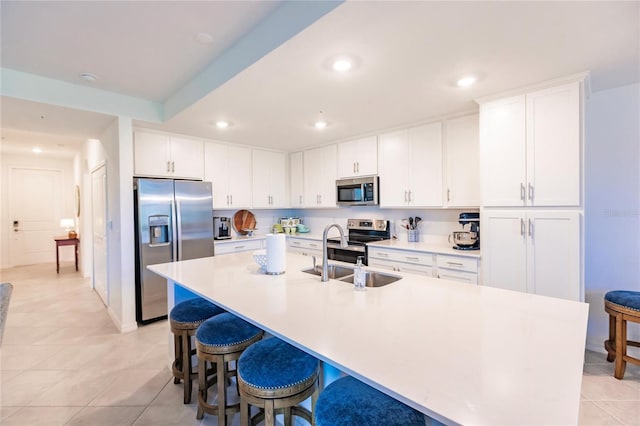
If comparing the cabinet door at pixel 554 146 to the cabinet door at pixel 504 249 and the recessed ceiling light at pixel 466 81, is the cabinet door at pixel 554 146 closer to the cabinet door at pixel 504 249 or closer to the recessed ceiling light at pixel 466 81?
the cabinet door at pixel 504 249

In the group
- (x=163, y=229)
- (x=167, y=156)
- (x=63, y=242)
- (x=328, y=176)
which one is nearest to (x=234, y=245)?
(x=163, y=229)

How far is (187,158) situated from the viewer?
3.88 metres

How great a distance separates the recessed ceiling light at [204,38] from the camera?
1995 millimetres

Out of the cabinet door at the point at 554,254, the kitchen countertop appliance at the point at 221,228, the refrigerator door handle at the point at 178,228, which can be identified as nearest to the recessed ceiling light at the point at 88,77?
the refrigerator door handle at the point at 178,228

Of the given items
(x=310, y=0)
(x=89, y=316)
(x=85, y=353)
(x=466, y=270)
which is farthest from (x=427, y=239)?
(x=89, y=316)

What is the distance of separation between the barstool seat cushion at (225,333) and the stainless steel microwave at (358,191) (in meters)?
2.52

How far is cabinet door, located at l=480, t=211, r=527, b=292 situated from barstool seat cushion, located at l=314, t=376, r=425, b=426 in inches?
77.4

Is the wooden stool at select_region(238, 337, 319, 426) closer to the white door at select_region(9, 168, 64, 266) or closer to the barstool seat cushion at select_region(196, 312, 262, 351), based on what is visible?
the barstool seat cushion at select_region(196, 312, 262, 351)

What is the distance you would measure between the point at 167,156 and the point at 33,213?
570cm

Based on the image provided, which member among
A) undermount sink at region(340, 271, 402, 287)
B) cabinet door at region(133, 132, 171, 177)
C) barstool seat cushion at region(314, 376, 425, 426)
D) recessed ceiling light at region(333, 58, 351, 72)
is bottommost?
barstool seat cushion at region(314, 376, 425, 426)

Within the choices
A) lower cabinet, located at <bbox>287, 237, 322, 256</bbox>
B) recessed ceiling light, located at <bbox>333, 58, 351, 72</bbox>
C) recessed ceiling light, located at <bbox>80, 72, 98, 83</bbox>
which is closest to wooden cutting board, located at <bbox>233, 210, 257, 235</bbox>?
lower cabinet, located at <bbox>287, 237, 322, 256</bbox>

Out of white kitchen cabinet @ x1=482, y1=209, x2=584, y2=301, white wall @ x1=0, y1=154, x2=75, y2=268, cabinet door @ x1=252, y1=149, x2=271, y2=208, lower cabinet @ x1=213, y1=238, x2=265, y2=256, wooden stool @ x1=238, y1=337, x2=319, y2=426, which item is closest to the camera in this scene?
wooden stool @ x1=238, y1=337, x2=319, y2=426

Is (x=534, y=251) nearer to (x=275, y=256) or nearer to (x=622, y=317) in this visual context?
(x=622, y=317)

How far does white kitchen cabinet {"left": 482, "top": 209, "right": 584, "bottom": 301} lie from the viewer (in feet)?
7.34
